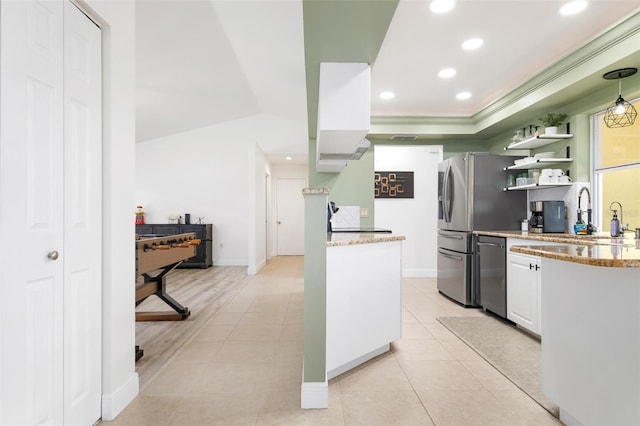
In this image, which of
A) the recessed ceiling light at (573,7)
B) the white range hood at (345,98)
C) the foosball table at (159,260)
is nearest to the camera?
the recessed ceiling light at (573,7)

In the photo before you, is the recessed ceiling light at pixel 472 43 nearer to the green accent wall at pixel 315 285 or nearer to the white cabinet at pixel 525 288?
the white cabinet at pixel 525 288

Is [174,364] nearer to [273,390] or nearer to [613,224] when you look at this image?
[273,390]

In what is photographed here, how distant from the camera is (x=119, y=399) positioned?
200cm

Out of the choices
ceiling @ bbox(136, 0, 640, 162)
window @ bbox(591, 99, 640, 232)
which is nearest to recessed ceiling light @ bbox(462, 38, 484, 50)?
ceiling @ bbox(136, 0, 640, 162)

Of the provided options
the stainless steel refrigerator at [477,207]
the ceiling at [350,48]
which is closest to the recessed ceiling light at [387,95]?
the ceiling at [350,48]

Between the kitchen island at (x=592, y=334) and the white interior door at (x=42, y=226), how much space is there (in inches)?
87.2

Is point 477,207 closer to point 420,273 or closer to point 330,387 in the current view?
point 420,273

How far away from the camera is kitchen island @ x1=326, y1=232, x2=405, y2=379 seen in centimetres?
232

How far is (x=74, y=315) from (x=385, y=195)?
5289 mm

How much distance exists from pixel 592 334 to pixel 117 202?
247 centimetres

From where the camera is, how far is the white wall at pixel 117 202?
1.93m

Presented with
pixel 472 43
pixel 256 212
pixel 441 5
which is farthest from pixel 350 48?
pixel 256 212

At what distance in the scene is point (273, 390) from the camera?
2.26 metres

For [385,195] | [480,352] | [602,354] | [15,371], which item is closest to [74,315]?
[15,371]
